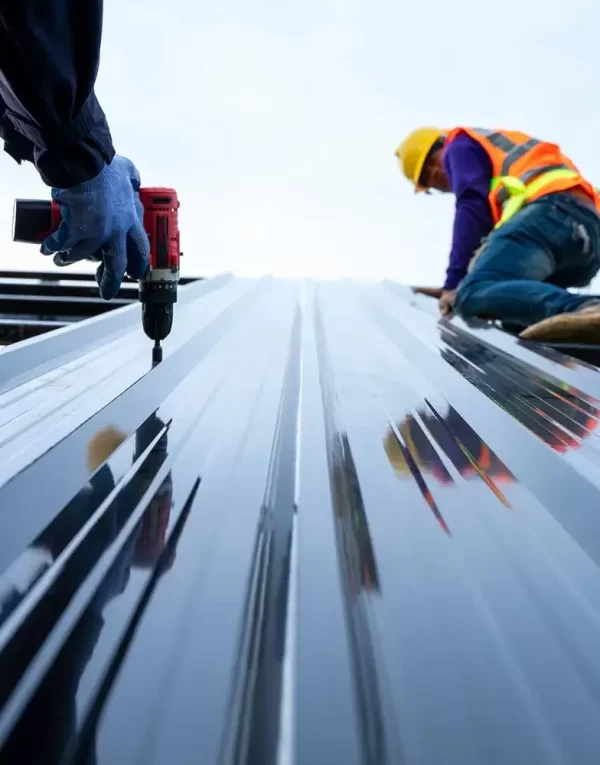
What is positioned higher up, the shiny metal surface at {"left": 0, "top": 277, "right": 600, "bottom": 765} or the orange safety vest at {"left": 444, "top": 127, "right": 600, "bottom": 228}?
the orange safety vest at {"left": 444, "top": 127, "right": 600, "bottom": 228}

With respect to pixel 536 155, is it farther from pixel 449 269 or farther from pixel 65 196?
pixel 65 196

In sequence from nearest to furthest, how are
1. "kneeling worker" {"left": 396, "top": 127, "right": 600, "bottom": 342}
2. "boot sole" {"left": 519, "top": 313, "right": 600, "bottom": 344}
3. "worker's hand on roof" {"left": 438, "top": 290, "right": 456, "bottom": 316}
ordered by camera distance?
1. "boot sole" {"left": 519, "top": 313, "right": 600, "bottom": 344}
2. "kneeling worker" {"left": 396, "top": 127, "right": 600, "bottom": 342}
3. "worker's hand on roof" {"left": 438, "top": 290, "right": 456, "bottom": 316}

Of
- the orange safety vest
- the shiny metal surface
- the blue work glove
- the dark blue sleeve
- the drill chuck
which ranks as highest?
the orange safety vest

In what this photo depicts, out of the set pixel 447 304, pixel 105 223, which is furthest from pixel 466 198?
pixel 105 223

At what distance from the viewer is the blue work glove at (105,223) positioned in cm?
111

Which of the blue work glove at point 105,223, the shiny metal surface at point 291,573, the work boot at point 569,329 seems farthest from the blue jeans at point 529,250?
the blue work glove at point 105,223

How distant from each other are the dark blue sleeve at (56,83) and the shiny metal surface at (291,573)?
375 mm

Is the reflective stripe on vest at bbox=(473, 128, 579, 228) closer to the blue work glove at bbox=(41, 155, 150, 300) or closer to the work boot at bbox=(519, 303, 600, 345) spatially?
the work boot at bbox=(519, 303, 600, 345)

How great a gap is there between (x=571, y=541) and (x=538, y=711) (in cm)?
30

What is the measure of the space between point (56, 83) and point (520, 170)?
8.53 ft

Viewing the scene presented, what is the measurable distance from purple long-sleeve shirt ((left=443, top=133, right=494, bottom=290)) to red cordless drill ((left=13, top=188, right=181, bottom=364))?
2.08 meters

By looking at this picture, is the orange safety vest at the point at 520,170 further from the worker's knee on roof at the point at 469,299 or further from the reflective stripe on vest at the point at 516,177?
the worker's knee on roof at the point at 469,299

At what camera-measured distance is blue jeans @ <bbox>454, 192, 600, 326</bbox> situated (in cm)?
271

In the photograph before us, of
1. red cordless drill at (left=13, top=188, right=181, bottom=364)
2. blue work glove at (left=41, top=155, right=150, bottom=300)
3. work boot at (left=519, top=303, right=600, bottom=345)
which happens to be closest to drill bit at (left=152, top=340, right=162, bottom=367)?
red cordless drill at (left=13, top=188, right=181, bottom=364)
